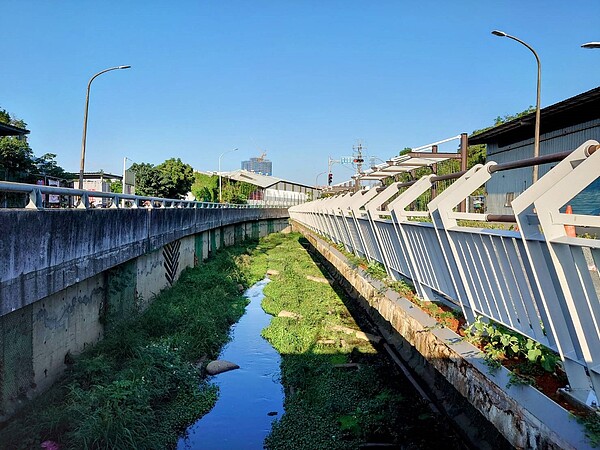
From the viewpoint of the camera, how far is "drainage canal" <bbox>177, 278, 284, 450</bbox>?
739 centimetres

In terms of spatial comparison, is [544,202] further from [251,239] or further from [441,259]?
[251,239]

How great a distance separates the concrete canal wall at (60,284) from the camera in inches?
224

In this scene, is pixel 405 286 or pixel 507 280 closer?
pixel 507 280

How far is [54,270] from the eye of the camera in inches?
258

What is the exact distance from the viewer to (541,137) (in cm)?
2284

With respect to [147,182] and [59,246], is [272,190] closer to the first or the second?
[147,182]

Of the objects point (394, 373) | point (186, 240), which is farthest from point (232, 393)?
point (186, 240)

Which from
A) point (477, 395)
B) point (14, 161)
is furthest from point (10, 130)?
point (477, 395)

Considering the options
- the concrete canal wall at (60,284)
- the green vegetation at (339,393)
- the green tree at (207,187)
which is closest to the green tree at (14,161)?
the concrete canal wall at (60,284)

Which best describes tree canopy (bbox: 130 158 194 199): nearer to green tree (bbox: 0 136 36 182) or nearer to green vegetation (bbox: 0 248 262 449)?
green tree (bbox: 0 136 36 182)

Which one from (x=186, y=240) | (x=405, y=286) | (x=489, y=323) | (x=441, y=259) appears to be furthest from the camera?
(x=186, y=240)

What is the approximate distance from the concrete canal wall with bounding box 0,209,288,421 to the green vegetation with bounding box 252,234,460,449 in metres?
3.28

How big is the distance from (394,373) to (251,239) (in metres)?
33.2

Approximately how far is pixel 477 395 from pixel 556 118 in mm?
19740
